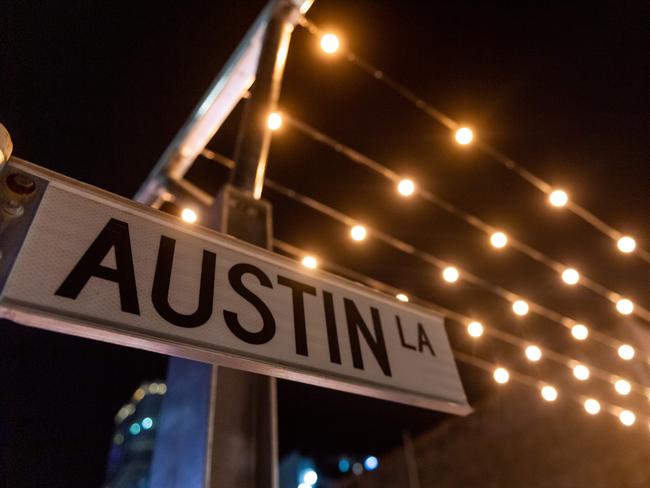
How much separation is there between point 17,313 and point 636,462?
26.2 feet

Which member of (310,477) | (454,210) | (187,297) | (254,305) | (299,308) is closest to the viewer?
(187,297)

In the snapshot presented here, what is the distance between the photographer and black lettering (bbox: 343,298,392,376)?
154 cm

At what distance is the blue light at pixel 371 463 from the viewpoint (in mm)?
12430

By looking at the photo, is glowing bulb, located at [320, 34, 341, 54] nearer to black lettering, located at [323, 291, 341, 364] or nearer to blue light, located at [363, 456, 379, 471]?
black lettering, located at [323, 291, 341, 364]

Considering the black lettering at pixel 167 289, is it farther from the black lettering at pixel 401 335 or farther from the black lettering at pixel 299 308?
the black lettering at pixel 401 335

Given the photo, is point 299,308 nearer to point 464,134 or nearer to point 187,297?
point 187,297

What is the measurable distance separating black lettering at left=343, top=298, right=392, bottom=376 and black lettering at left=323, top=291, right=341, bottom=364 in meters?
0.06

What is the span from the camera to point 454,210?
4.05 metres

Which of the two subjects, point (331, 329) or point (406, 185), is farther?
point (406, 185)

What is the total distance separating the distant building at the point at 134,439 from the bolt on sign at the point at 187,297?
16122 mm

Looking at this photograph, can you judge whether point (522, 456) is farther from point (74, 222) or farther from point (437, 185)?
point (74, 222)

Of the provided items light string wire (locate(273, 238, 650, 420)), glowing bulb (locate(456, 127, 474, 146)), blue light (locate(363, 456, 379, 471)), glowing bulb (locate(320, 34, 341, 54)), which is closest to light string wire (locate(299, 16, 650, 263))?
glowing bulb (locate(320, 34, 341, 54))

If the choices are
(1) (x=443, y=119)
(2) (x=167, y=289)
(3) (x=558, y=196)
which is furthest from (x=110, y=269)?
(3) (x=558, y=196)

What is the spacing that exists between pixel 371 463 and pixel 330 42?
40.5 ft
